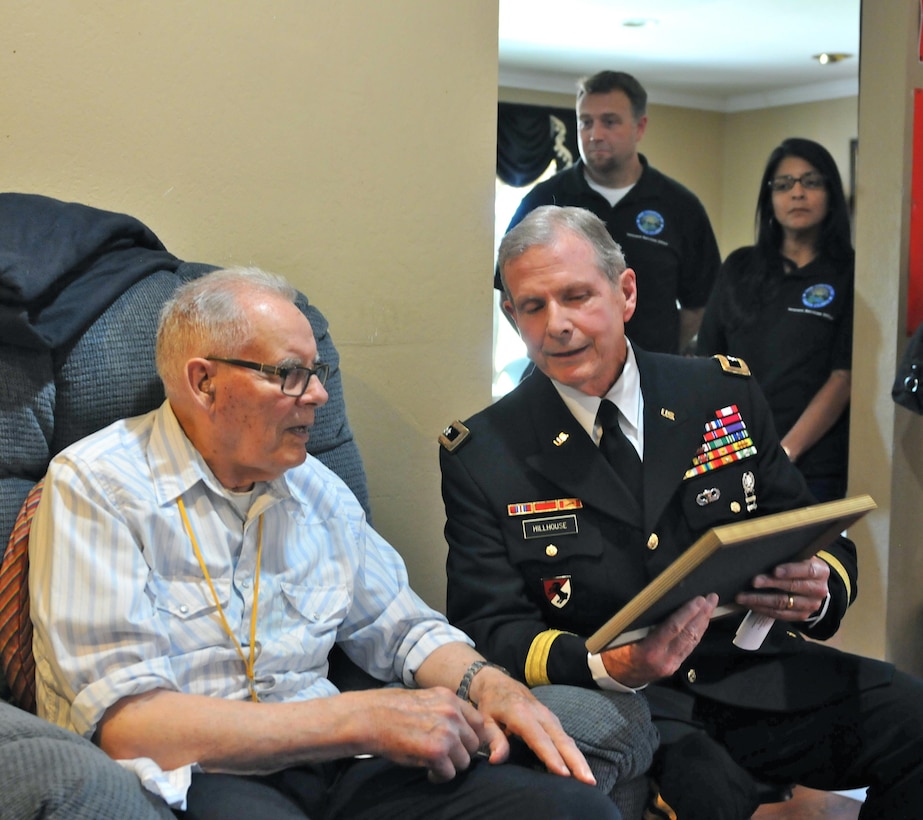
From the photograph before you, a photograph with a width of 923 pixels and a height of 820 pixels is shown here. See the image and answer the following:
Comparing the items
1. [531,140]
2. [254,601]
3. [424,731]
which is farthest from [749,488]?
[531,140]

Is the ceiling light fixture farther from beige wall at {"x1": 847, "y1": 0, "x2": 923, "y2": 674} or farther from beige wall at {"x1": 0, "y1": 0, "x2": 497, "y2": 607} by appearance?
beige wall at {"x1": 0, "y1": 0, "x2": 497, "y2": 607}

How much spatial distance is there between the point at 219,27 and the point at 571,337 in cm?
97

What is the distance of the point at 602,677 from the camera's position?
1669 millimetres

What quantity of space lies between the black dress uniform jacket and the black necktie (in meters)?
0.02

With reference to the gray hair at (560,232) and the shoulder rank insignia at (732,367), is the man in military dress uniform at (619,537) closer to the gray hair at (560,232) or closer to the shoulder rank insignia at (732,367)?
the gray hair at (560,232)

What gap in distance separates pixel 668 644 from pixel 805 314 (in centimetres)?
183

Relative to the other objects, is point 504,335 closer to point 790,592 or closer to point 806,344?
point 806,344

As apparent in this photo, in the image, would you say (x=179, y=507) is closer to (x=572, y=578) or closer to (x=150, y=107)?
(x=572, y=578)

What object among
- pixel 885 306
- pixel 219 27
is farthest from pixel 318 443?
pixel 885 306

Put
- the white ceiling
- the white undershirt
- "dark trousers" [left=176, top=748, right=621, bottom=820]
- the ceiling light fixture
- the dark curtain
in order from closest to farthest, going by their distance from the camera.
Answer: "dark trousers" [left=176, top=748, right=621, bottom=820] < the white undershirt < the white ceiling < the ceiling light fixture < the dark curtain

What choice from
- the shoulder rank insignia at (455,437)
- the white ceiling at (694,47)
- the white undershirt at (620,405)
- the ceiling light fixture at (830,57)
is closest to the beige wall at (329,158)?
the shoulder rank insignia at (455,437)

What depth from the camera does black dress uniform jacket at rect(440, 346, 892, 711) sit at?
184cm

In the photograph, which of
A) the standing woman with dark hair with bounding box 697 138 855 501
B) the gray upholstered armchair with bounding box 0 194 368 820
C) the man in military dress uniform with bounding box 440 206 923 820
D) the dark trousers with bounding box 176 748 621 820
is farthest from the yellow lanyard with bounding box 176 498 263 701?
the standing woman with dark hair with bounding box 697 138 855 501

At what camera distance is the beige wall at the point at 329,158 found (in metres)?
2.01
